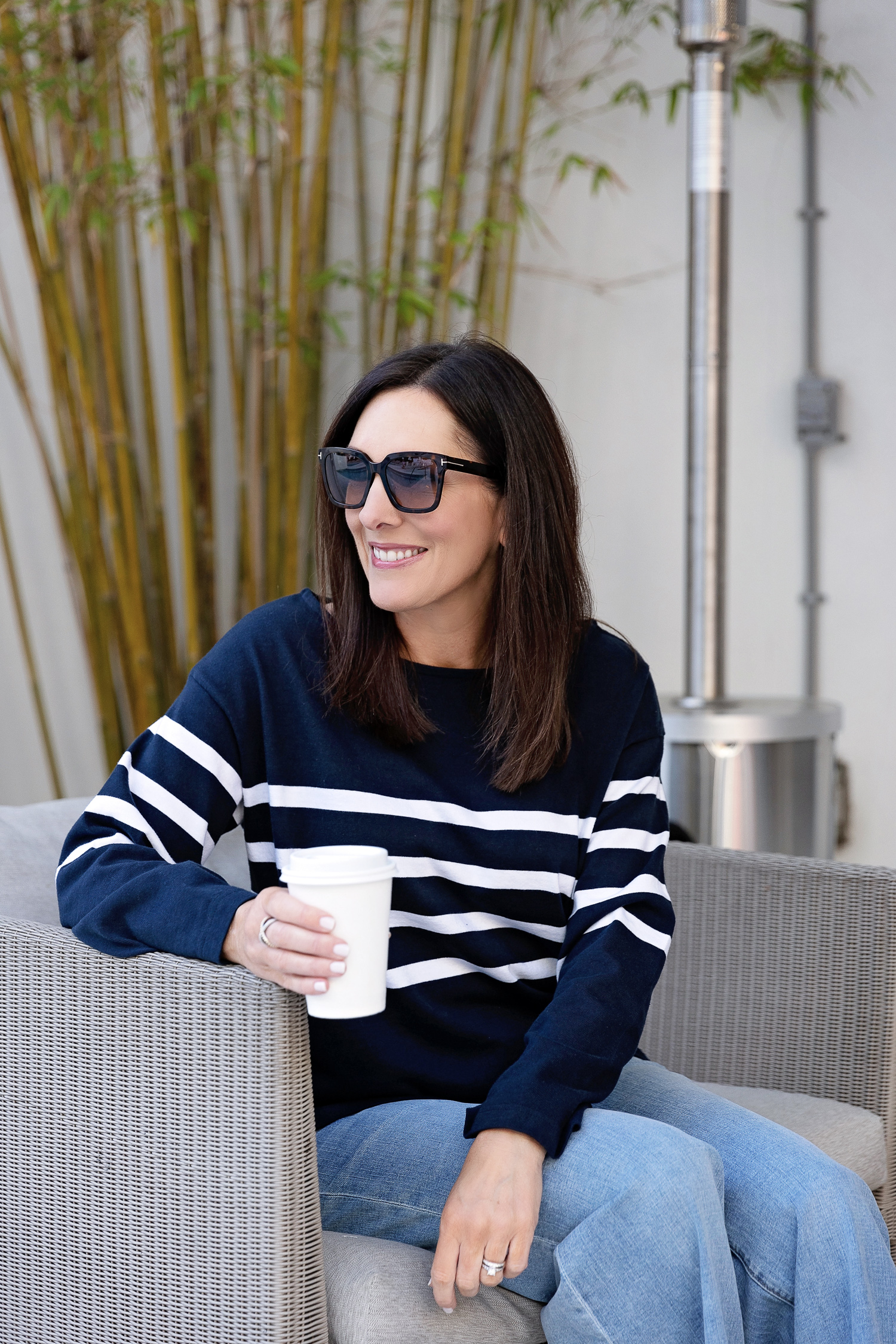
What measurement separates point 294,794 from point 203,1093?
295 mm

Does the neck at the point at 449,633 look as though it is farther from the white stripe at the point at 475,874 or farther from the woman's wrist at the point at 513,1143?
the woman's wrist at the point at 513,1143

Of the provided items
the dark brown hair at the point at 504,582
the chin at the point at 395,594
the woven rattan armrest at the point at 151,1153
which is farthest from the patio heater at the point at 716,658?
the woven rattan armrest at the point at 151,1153

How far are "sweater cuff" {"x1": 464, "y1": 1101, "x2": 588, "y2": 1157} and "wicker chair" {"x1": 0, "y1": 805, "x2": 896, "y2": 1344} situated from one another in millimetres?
115

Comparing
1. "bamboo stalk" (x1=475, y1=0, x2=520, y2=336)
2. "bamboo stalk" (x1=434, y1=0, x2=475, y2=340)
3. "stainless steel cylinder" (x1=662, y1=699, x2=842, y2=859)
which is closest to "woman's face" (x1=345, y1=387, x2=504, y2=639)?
"stainless steel cylinder" (x1=662, y1=699, x2=842, y2=859)

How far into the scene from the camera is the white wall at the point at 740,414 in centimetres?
279

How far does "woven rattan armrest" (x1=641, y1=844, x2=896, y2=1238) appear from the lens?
Result: 146 centimetres

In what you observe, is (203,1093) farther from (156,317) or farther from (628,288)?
(628,288)

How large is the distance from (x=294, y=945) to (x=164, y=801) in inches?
11.6

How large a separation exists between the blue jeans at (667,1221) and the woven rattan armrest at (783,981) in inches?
14.0

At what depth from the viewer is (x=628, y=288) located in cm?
304

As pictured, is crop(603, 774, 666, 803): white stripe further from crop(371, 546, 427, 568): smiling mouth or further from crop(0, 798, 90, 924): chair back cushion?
crop(0, 798, 90, 924): chair back cushion

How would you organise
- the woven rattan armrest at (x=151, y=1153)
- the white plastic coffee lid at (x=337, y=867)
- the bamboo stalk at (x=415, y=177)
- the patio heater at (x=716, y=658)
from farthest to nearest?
the bamboo stalk at (x=415, y=177) → the patio heater at (x=716, y=658) → the woven rattan armrest at (x=151, y=1153) → the white plastic coffee lid at (x=337, y=867)

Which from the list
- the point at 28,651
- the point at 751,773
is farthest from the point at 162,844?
the point at 28,651

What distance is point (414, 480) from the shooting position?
1184mm
